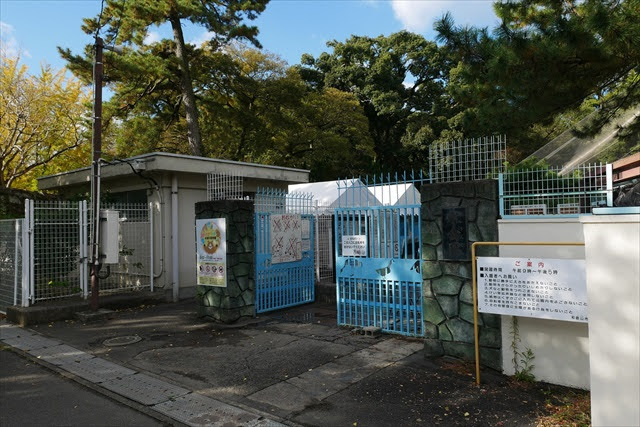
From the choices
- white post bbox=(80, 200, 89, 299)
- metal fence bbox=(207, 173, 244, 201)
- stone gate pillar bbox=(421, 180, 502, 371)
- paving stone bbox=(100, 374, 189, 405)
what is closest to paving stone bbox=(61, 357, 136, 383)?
paving stone bbox=(100, 374, 189, 405)

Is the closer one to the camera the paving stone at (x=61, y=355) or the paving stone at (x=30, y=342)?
the paving stone at (x=61, y=355)

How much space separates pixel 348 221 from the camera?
7.57 meters

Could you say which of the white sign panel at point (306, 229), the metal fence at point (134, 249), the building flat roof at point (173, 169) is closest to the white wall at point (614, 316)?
the white sign panel at point (306, 229)

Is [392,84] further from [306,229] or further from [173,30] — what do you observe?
[306,229]

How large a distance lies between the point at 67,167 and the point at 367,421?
71.0ft

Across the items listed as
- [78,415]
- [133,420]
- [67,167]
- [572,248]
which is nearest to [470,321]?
[572,248]

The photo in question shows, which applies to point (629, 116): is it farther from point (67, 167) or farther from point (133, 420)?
point (67, 167)

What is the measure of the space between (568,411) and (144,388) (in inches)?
181

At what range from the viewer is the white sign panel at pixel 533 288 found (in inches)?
175

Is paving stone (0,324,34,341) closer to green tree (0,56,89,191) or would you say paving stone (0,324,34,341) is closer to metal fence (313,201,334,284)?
metal fence (313,201,334,284)

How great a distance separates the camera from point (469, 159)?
5828 millimetres

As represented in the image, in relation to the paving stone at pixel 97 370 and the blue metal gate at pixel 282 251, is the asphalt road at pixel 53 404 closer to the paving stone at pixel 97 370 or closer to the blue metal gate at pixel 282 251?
the paving stone at pixel 97 370

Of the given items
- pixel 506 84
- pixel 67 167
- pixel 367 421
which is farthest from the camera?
pixel 67 167

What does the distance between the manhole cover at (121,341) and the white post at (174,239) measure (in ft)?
11.1
